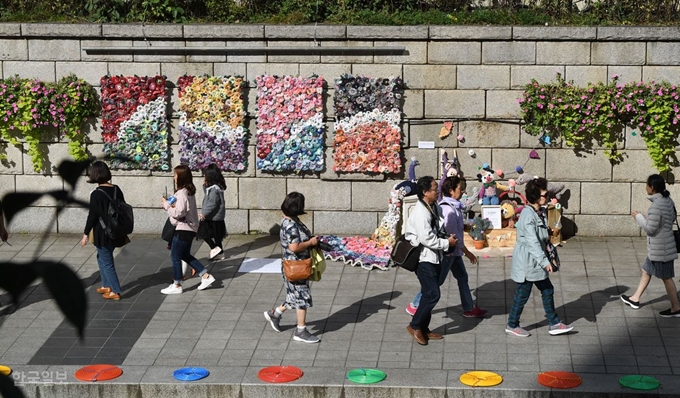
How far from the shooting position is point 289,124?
42.8ft

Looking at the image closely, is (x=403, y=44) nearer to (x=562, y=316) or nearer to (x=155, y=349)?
(x=562, y=316)

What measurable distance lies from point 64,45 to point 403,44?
4.51 m

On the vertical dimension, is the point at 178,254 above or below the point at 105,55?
below

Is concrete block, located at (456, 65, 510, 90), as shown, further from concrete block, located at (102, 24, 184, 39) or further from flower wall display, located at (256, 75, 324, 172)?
concrete block, located at (102, 24, 184, 39)

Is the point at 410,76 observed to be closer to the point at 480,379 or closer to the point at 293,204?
the point at 293,204

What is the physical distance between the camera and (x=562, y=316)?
9.77 metres

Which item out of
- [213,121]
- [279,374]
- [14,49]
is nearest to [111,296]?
[279,374]

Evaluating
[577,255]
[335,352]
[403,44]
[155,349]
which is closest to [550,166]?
[577,255]

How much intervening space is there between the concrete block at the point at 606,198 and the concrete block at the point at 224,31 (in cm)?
471

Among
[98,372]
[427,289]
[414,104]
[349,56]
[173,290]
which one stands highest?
[349,56]

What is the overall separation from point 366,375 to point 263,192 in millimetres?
5511

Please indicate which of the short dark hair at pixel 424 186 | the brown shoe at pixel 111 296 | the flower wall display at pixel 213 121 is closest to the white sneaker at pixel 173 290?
the brown shoe at pixel 111 296

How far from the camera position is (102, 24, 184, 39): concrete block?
13055 millimetres

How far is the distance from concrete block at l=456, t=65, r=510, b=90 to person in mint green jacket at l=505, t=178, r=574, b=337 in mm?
3937
